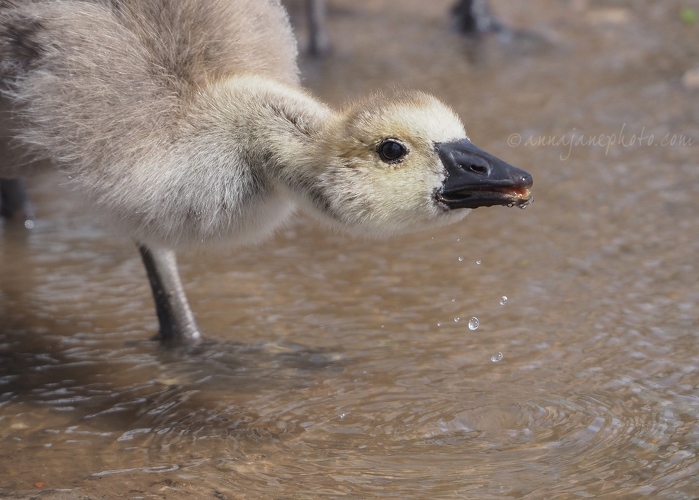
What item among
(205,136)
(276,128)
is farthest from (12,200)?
(276,128)

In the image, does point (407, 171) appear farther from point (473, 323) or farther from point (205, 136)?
point (473, 323)

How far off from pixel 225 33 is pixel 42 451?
1.28 meters

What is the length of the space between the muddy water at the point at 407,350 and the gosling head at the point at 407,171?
615 millimetres

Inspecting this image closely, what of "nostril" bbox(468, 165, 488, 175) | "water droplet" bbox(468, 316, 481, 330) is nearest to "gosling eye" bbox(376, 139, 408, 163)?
"nostril" bbox(468, 165, 488, 175)

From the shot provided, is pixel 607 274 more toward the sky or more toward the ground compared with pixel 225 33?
more toward the ground

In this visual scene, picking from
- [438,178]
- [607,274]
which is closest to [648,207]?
[607,274]

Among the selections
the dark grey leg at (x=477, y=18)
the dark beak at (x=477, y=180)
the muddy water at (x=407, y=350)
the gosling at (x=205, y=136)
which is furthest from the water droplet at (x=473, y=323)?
the dark grey leg at (x=477, y=18)

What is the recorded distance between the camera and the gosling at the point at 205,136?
8.11 ft

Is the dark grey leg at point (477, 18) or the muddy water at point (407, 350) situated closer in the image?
the muddy water at point (407, 350)

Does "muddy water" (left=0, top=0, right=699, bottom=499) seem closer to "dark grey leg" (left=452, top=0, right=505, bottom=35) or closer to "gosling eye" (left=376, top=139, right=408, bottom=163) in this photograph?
"gosling eye" (left=376, top=139, right=408, bottom=163)

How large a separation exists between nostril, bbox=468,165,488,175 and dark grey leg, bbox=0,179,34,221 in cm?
262

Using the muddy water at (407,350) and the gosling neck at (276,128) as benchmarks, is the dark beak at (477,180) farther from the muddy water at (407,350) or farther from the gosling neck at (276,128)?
the muddy water at (407,350)

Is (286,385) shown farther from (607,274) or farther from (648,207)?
(648,207)

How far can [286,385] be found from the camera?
2.99 meters
